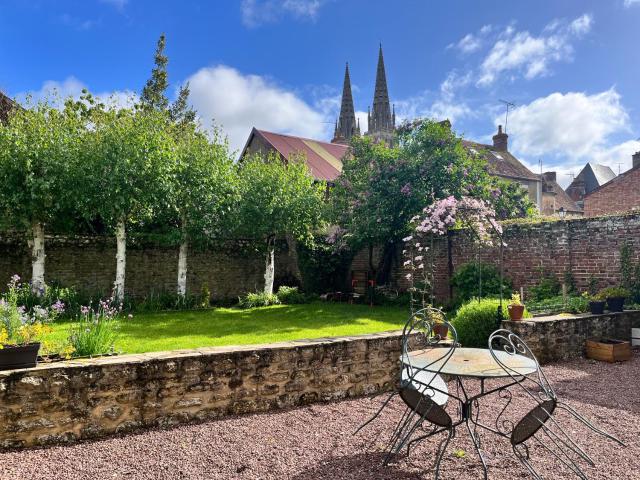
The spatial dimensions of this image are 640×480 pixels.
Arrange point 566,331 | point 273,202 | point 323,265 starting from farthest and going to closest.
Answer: point 323,265, point 273,202, point 566,331

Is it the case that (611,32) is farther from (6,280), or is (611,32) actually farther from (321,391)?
(6,280)

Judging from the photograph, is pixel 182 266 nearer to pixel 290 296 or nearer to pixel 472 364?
pixel 290 296

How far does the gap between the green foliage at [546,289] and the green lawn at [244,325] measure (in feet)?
10.8

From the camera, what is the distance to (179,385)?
12.4 ft

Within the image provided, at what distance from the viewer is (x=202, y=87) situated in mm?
25828

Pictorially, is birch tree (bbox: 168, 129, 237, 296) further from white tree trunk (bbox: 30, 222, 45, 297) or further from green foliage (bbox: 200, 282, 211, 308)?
white tree trunk (bbox: 30, 222, 45, 297)

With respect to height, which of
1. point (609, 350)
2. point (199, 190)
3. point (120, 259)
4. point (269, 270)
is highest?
point (199, 190)

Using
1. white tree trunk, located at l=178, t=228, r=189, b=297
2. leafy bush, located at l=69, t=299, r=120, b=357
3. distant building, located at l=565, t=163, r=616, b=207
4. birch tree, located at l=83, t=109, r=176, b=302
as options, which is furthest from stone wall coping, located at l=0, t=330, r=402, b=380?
distant building, located at l=565, t=163, r=616, b=207

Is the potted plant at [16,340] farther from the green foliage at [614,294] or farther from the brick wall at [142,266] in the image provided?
the brick wall at [142,266]

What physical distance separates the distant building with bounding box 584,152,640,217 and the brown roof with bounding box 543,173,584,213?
10664 millimetres

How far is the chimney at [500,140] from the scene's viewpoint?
30047 millimetres

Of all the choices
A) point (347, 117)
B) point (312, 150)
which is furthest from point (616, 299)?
point (347, 117)

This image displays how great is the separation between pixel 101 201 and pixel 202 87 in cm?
1716

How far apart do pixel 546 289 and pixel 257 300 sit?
812 cm
